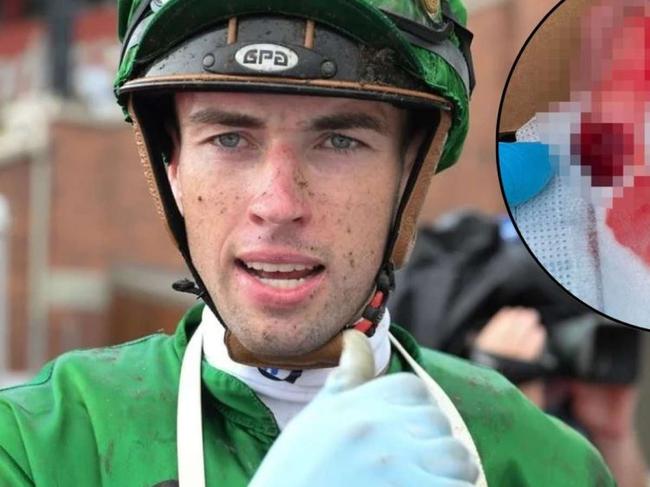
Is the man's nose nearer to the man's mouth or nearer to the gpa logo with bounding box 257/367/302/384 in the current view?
the man's mouth

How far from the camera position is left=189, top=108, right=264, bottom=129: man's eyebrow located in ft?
6.61

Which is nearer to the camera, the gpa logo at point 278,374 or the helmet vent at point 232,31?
the helmet vent at point 232,31

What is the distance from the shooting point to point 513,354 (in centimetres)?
462

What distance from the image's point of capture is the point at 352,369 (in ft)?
5.44

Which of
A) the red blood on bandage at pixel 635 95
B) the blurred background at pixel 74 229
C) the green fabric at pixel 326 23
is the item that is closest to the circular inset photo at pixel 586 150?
the red blood on bandage at pixel 635 95

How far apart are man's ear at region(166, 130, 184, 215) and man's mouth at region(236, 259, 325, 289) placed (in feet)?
0.91

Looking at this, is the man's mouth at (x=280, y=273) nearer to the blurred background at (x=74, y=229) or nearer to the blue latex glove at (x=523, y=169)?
the blue latex glove at (x=523, y=169)

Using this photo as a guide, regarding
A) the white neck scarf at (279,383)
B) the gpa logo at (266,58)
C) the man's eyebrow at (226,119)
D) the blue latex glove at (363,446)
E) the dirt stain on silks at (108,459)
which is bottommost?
the dirt stain on silks at (108,459)

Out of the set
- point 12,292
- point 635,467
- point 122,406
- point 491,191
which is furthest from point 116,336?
point 122,406

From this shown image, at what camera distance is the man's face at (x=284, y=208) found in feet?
6.52

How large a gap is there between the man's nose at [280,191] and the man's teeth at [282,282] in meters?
0.10

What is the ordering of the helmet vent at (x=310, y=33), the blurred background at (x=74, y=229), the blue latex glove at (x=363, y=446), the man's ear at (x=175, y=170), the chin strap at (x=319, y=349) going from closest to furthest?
the blue latex glove at (x=363, y=446)
the helmet vent at (x=310, y=33)
the chin strap at (x=319, y=349)
the man's ear at (x=175, y=170)
the blurred background at (x=74, y=229)

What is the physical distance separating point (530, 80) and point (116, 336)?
13267 mm

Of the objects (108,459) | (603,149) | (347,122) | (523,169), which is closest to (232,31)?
(347,122)
